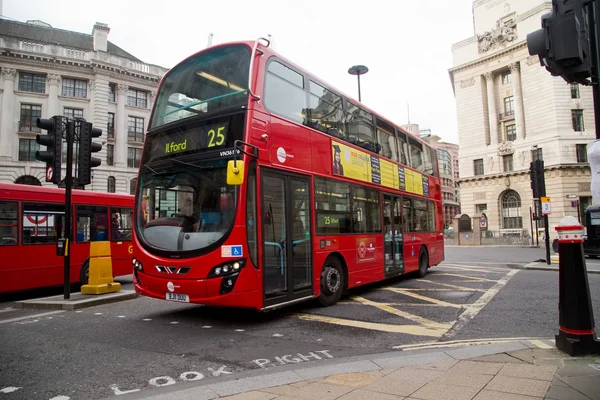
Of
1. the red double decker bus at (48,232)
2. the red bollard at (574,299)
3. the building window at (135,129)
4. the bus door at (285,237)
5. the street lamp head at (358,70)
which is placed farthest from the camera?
the building window at (135,129)

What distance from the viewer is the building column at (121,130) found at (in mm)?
A: 39219

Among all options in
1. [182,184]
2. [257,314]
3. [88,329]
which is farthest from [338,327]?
[88,329]

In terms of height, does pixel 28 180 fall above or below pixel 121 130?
below

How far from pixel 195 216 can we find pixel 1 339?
10.5 feet

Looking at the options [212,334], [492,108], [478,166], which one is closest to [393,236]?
[212,334]

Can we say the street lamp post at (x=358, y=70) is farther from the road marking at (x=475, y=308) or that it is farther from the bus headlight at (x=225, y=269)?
the bus headlight at (x=225, y=269)

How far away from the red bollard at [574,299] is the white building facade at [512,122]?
143 ft

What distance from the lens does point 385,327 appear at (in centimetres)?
631

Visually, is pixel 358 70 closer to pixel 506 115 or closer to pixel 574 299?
pixel 574 299

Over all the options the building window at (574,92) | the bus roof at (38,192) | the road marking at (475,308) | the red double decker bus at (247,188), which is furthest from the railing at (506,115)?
the bus roof at (38,192)

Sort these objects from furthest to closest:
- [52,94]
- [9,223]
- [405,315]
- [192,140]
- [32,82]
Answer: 1. [52,94]
2. [32,82]
3. [9,223]
4. [405,315]
5. [192,140]

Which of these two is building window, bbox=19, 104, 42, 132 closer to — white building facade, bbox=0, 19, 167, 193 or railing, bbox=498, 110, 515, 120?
white building facade, bbox=0, 19, 167, 193

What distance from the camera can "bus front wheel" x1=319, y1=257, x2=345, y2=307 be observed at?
781cm

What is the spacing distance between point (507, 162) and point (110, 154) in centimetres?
4452
